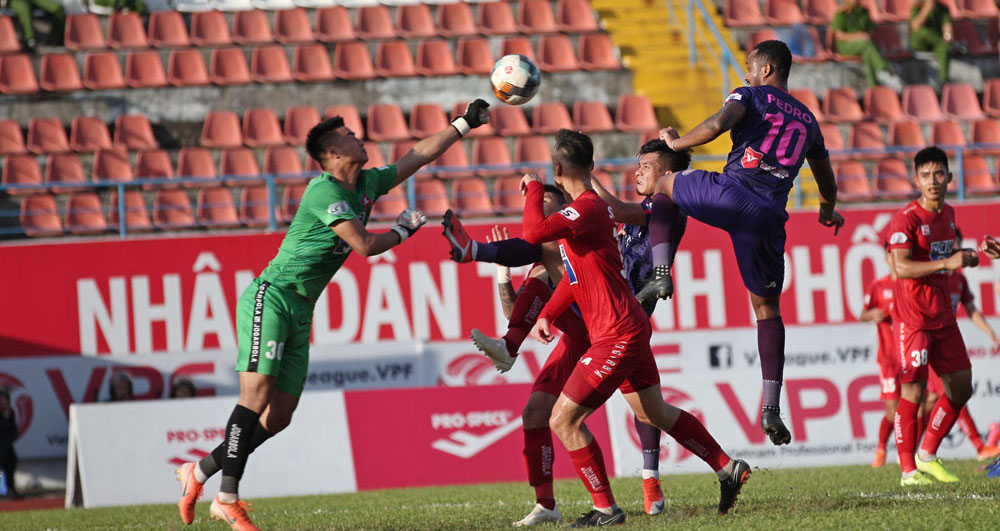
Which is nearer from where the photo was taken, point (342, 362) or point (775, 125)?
point (775, 125)

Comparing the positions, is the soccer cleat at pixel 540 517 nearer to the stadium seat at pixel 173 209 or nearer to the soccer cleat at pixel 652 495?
the soccer cleat at pixel 652 495

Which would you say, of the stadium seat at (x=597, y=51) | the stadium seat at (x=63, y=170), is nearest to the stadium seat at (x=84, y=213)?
the stadium seat at (x=63, y=170)

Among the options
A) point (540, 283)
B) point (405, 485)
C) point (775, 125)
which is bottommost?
point (405, 485)

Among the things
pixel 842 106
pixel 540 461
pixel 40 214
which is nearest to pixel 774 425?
pixel 540 461

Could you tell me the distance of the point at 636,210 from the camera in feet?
24.8

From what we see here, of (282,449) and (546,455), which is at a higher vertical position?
(546,455)

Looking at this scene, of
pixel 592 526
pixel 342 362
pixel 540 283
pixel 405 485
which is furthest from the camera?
pixel 342 362

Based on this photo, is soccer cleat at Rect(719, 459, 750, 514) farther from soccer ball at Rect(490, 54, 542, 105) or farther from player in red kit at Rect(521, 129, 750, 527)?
soccer ball at Rect(490, 54, 542, 105)

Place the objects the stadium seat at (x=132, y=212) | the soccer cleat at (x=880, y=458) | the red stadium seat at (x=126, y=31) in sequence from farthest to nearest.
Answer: the red stadium seat at (x=126, y=31) → the stadium seat at (x=132, y=212) → the soccer cleat at (x=880, y=458)

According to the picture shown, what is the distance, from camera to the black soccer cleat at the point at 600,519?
6867mm

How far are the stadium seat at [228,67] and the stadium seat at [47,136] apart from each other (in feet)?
8.69

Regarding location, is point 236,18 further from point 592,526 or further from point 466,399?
point 592,526

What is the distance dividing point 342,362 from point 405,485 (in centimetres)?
333

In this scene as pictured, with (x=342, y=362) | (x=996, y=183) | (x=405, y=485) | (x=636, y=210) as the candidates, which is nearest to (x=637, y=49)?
(x=996, y=183)
